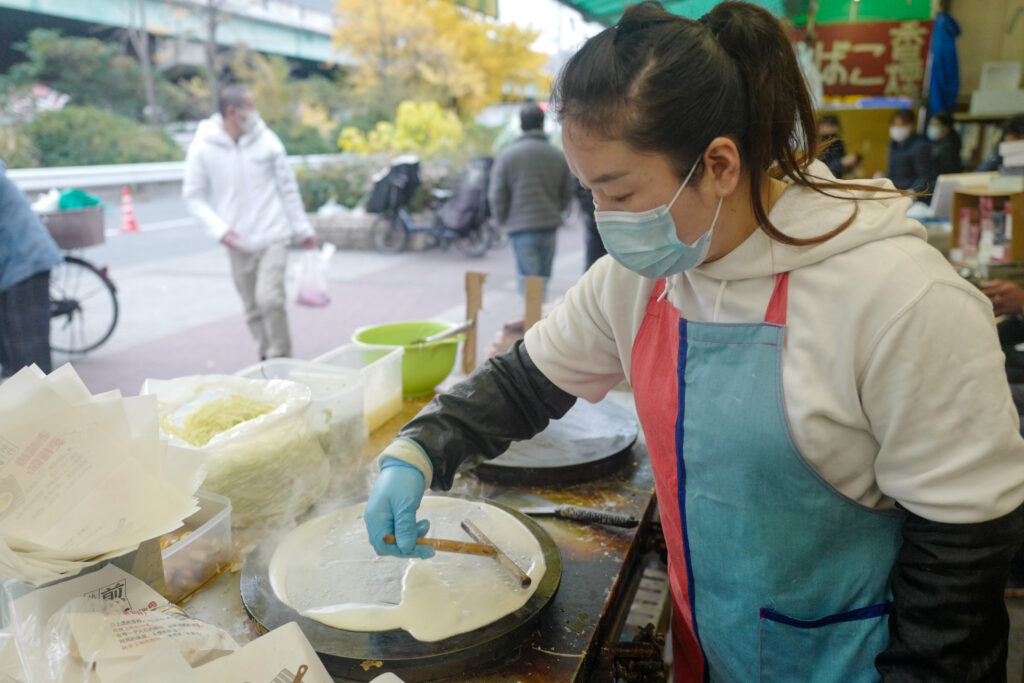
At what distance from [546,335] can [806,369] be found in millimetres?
578

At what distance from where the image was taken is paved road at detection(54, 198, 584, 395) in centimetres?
578

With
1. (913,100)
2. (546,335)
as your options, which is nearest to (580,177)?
(546,335)

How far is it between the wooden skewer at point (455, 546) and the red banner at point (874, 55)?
7086mm

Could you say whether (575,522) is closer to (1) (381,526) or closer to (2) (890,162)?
(1) (381,526)

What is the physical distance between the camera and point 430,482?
1.36 meters

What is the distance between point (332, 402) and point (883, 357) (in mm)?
1179

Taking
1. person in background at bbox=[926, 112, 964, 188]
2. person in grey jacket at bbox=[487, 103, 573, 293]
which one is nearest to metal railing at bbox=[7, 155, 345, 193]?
person in grey jacket at bbox=[487, 103, 573, 293]

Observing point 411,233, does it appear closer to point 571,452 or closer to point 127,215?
point 127,215

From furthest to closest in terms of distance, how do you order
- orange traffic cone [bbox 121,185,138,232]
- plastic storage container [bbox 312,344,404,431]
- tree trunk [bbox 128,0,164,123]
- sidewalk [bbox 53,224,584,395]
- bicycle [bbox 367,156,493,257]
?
1. tree trunk [bbox 128,0,164,123]
2. orange traffic cone [bbox 121,185,138,232]
3. bicycle [bbox 367,156,493,257]
4. sidewalk [bbox 53,224,584,395]
5. plastic storage container [bbox 312,344,404,431]

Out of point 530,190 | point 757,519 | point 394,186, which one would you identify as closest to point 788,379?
point 757,519

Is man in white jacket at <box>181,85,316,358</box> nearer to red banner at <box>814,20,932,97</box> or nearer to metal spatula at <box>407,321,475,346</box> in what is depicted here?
metal spatula at <box>407,321,475,346</box>

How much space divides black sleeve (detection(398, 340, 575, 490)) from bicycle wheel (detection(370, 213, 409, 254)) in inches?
365

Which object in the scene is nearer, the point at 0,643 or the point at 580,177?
the point at 0,643

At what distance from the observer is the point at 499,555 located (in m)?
1.27
